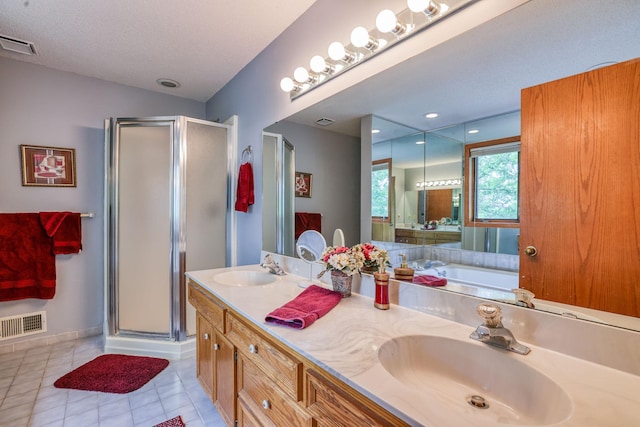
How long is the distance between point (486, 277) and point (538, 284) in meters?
0.16

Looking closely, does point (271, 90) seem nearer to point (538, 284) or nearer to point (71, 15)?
point (71, 15)

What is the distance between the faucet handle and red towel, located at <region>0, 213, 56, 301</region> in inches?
130

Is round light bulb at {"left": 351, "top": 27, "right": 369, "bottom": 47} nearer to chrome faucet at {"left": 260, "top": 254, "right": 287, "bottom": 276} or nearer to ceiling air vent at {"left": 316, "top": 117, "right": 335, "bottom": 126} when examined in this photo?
ceiling air vent at {"left": 316, "top": 117, "right": 335, "bottom": 126}

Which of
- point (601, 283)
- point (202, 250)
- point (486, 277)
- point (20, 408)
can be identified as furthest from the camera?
point (202, 250)

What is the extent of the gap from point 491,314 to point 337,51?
140 centimetres

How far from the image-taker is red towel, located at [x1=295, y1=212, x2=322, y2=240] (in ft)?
6.00

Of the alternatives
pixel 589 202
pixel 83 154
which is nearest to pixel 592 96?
pixel 589 202

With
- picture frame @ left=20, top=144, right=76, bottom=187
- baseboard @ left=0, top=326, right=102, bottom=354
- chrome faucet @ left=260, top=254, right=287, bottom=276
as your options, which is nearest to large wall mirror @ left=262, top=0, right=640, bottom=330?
chrome faucet @ left=260, top=254, right=287, bottom=276

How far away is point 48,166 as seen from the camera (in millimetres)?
2627

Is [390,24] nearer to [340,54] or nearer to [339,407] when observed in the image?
[340,54]

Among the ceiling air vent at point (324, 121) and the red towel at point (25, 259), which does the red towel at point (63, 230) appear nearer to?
the red towel at point (25, 259)

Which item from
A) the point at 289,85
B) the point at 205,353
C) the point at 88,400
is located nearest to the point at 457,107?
the point at 289,85

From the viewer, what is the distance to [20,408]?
1.80 meters

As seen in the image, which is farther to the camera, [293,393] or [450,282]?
[450,282]
